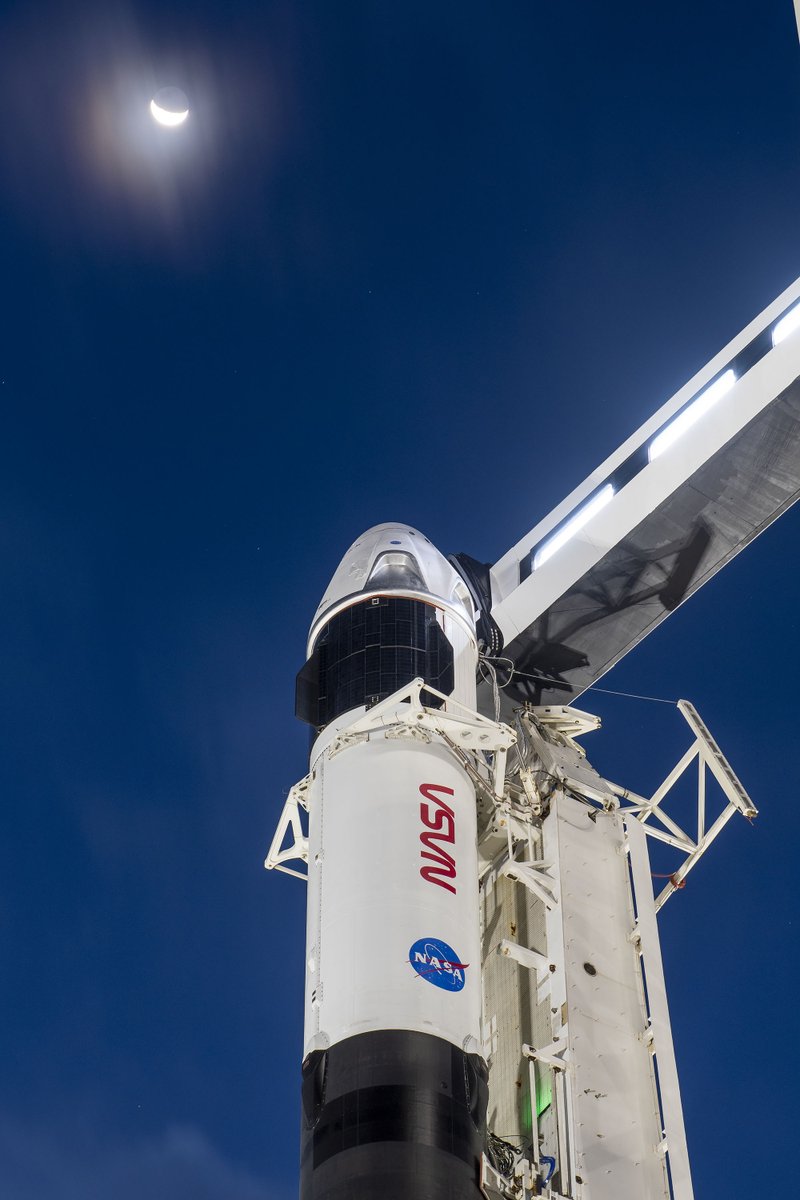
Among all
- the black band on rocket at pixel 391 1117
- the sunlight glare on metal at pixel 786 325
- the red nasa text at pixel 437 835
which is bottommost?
the black band on rocket at pixel 391 1117

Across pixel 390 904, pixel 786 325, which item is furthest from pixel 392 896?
pixel 786 325

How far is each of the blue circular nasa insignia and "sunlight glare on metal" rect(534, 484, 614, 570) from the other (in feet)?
28.4

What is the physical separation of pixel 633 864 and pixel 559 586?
483 centimetres

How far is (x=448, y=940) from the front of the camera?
18.1m

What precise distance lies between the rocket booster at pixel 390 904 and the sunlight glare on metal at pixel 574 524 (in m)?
2.96

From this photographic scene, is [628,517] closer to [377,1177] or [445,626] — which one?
[445,626]

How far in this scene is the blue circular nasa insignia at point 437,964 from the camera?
17.6 meters

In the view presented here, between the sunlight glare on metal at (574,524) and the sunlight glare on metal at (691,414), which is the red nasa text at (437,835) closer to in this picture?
the sunlight glare on metal at (574,524)

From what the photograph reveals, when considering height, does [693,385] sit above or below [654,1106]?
above

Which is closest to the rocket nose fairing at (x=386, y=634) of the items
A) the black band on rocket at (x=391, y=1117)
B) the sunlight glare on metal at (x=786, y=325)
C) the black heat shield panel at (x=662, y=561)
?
the black heat shield panel at (x=662, y=561)

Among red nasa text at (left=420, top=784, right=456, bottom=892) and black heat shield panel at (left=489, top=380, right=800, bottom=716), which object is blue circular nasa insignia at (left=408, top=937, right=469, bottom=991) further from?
Result: black heat shield panel at (left=489, top=380, right=800, bottom=716)

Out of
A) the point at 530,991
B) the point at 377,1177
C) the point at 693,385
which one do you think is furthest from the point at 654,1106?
the point at 693,385

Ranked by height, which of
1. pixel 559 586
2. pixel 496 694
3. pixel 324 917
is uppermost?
pixel 559 586

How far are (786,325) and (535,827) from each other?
29.1ft
